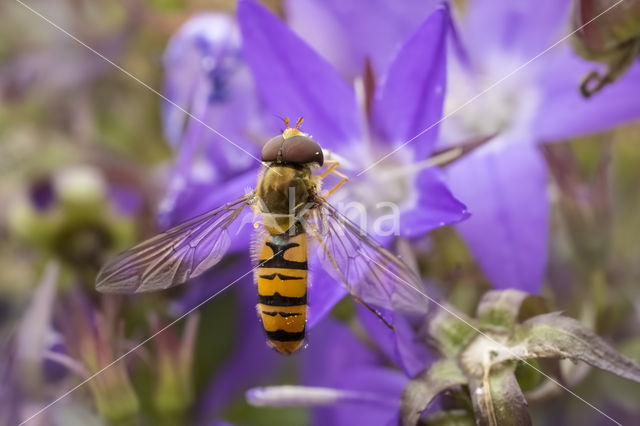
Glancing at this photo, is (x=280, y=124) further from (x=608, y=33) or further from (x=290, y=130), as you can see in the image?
(x=608, y=33)

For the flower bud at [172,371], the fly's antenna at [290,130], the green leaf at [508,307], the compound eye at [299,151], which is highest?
the fly's antenna at [290,130]

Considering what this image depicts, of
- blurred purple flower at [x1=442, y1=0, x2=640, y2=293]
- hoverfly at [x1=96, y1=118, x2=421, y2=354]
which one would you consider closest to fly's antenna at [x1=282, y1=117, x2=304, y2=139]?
hoverfly at [x1=96, y1=118, x2=421, y2=354]

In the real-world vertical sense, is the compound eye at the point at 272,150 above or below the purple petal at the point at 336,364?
above

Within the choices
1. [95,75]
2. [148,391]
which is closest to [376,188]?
[148,391]

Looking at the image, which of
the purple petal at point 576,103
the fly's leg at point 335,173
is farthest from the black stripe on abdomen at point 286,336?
the purple petal at point 576,103

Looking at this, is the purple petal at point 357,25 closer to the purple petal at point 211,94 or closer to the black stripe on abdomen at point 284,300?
the purple petal at point 211,94

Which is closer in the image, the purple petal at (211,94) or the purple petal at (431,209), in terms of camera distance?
the purple petal at (431,209)

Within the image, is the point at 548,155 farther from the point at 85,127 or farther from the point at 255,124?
the point at 85,127

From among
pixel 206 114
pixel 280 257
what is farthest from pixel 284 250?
pixel 206 114
